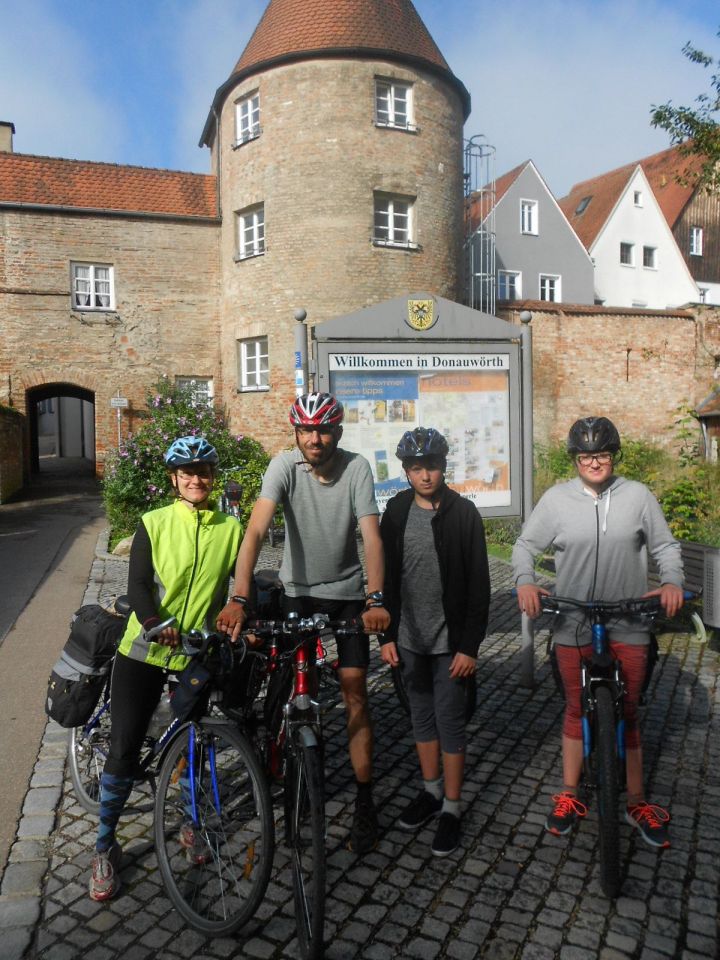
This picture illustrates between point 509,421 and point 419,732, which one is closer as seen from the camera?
point 419,732

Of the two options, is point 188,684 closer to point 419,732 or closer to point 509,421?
point 419,732

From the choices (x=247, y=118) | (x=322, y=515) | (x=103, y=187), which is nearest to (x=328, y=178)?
(x=247, y=118)

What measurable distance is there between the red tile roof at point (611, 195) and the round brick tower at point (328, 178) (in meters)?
16.9

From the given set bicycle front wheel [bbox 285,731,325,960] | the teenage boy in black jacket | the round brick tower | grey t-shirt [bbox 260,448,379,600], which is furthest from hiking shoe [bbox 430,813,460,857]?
the round brick tower

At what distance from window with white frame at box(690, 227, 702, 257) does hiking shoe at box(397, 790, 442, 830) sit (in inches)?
1651

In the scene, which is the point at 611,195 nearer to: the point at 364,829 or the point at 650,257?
the point at 650,257

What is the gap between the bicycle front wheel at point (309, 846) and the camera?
9.43 ft

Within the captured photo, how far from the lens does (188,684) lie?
3225mm

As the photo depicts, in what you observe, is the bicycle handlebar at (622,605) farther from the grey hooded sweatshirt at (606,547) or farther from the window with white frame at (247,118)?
the window with white frame at (247,118)

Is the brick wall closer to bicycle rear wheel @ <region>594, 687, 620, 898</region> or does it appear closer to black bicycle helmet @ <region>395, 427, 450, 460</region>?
black bicycle helmet @ <region>395, 427, 450, 460</region>

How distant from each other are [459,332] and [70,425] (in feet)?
120

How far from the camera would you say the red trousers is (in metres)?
3.78

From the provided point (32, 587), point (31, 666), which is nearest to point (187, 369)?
point (32, 587)

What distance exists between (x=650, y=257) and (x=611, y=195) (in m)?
3.44
